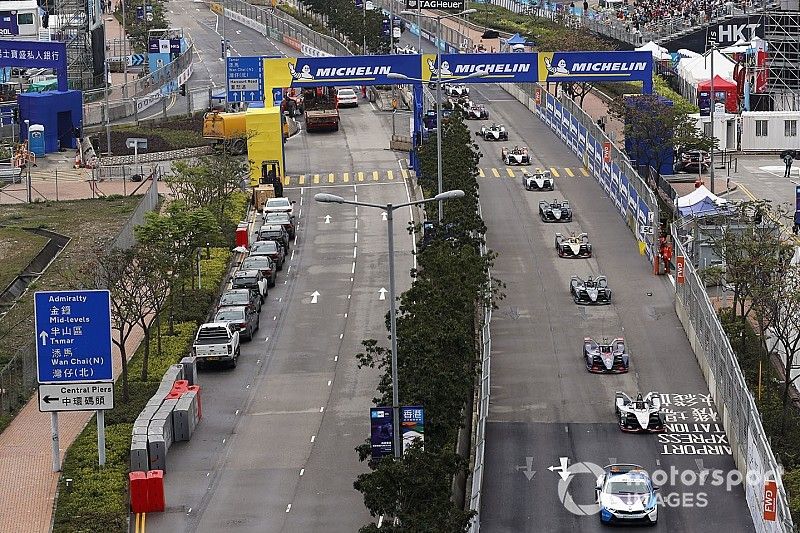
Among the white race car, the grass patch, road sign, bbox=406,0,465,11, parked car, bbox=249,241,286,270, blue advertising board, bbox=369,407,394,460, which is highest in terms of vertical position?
road sign, bbox=406,0,465,11

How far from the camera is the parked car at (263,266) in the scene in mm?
75375

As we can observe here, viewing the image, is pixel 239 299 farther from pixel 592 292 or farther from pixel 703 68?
pixel 703 68

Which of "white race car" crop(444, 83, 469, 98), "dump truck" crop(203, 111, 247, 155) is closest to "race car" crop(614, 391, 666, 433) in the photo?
"dump truck" crop(203, 111, 247, 155)

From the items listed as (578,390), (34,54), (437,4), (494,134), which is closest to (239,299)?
(578,390)

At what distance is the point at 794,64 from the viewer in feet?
379

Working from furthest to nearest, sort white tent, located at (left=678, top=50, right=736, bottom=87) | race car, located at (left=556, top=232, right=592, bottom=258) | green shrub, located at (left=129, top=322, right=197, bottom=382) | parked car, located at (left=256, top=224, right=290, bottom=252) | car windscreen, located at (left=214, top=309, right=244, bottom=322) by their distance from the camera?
white tent, located at (left=678, top=50, right=736, bottom=87) → parked car, located at (left=256, top=224, right=290, bottom=252) → race car, located at (left=556, top=232, right=592, bottom=258) → car windscreen, located at (left=214, top=309, right=244, bottom=322) → green shrub, located at (left=129, top=322, right=197, bottom=382)

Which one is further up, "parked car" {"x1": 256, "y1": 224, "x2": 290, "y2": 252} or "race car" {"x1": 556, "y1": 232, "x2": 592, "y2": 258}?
"parked car" {"x1": 256, "y1": 224, "x2": 290, "y2": 252}

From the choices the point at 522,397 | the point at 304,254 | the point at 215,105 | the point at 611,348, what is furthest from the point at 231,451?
the point at 215,105

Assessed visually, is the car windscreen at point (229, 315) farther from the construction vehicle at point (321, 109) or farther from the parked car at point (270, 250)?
the construction vehicle at point (321, 109)

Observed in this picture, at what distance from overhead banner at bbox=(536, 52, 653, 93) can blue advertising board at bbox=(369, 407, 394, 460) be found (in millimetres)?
55333

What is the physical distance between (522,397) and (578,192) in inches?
1463

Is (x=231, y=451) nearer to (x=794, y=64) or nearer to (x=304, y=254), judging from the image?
(x=304, y=254)

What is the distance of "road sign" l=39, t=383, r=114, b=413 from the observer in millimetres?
51062

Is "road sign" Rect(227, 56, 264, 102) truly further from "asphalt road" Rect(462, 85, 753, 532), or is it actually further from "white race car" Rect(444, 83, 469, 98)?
"asphalt road" Rect(462, 85, 753, 532)
